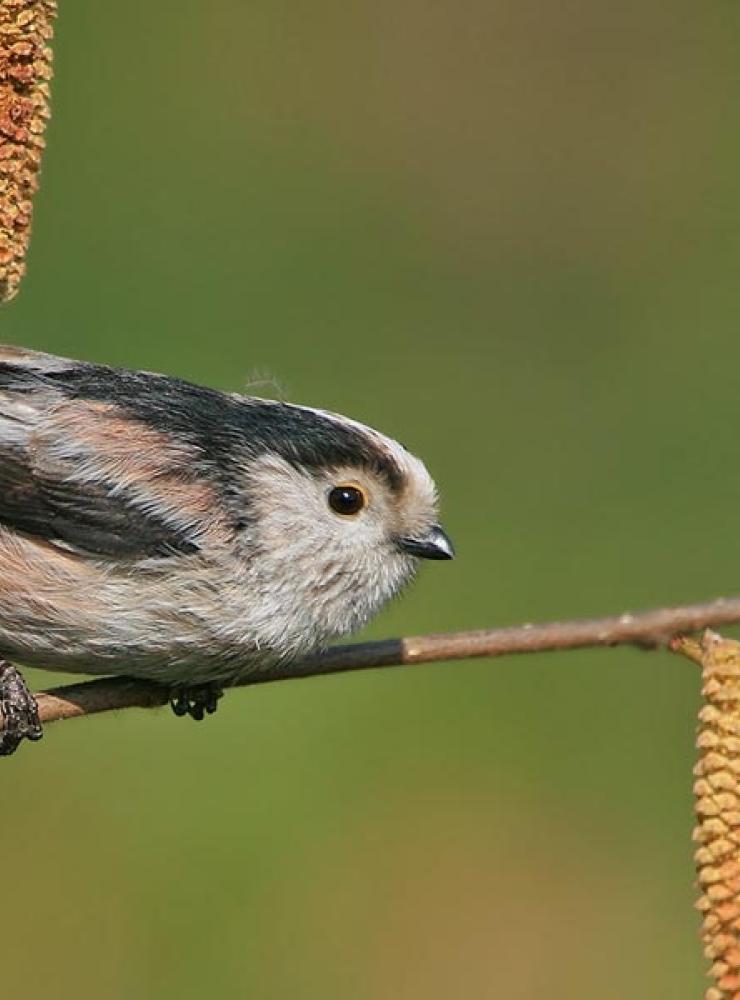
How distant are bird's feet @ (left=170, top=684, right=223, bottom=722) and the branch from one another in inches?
7.4

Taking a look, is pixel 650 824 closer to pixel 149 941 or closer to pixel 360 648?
pixel 149 941

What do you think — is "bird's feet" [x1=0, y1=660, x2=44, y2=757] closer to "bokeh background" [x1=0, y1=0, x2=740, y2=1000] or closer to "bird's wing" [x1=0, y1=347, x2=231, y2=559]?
"bird's wing" [x1=0, y1=347, x2=231, y2=559]

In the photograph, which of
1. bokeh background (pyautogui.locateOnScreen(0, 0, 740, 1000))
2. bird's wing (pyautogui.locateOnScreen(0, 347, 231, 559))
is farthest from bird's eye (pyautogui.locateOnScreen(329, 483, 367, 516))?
bokeh background (pyautogui.locateOnScreen(0, 0, 740, 1000))

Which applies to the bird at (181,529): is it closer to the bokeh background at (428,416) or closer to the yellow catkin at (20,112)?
the bokeh background at (428,416)

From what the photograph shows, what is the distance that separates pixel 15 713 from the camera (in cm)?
328

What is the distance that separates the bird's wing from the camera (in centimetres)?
344

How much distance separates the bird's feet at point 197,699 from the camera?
364 centimetres

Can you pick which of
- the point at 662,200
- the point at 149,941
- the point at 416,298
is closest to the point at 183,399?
the point at 149,941

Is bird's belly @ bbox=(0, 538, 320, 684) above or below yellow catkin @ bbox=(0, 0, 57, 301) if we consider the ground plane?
below

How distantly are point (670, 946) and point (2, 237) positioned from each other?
A: 109 inches

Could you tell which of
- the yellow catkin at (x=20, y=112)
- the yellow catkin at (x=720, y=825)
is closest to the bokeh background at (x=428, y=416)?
the yellow catkin at (x=20, y=112)

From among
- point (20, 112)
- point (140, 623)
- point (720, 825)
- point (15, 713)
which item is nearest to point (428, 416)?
point (140, 623)

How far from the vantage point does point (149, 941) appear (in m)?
4.66

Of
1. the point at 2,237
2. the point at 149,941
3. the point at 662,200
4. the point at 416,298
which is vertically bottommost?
the point at 149,941
